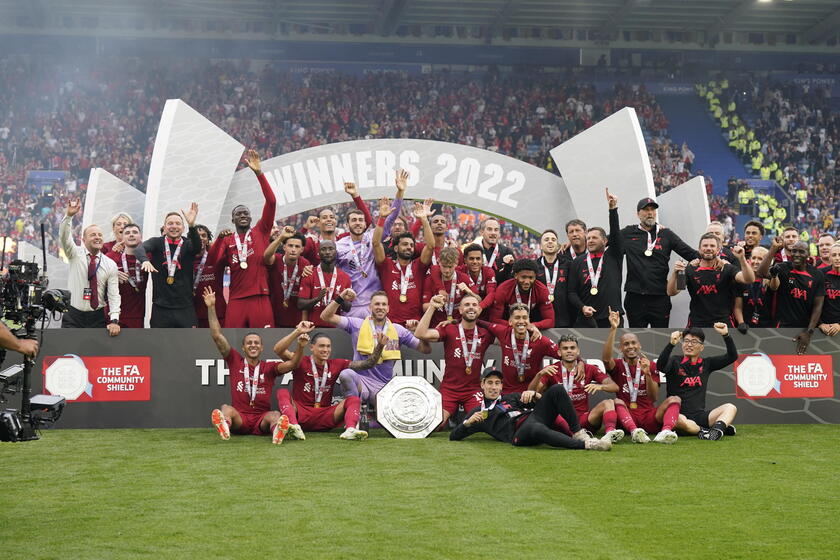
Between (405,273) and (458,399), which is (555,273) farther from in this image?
(458,399)

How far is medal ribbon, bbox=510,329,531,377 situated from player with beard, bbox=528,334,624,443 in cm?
30

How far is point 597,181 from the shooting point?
13.7m

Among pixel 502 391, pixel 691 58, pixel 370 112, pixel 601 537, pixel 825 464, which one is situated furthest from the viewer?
pixel 691 58

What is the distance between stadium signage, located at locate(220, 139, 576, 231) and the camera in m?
13.5

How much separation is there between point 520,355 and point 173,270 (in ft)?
12.4

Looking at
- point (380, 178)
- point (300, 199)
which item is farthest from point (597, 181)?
point (300, 199)

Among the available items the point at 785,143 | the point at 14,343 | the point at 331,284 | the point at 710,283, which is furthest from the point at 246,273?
the point at 785,143

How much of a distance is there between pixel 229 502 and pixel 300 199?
823cm

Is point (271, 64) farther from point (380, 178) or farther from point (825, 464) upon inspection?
point (825, 464)

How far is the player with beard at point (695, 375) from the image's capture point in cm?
925

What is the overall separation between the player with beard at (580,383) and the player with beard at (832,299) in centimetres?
284

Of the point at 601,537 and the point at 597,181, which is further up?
the point at 597,181

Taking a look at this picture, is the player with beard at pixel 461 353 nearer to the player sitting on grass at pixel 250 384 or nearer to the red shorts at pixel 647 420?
the player sitting on grass at pixel 250 384

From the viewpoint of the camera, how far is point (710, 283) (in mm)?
10211
